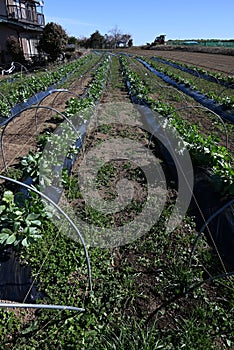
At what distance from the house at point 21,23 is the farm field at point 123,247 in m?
20.6

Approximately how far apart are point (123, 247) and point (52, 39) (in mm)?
23354

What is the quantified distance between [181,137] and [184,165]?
752mm

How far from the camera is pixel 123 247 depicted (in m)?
3.90

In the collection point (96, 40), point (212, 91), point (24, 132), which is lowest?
point (24, 132)

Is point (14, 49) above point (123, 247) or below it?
above

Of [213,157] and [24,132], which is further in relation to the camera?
[24,132]

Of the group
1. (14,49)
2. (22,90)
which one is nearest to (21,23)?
(14,49)

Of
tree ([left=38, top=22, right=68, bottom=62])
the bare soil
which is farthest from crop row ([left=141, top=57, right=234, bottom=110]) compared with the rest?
tree ([left=38, top=22, right=68, bottom=62])

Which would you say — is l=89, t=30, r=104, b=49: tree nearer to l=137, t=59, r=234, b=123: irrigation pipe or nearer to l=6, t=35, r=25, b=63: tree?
l=6, t=35, r=25, b=63: tree

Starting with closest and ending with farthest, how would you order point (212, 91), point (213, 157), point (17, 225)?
point (17, 225), point (213, 157), point (212, 91)

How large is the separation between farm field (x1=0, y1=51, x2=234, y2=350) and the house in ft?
67.6

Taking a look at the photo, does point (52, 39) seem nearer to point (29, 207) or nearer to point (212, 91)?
point (212, 91)

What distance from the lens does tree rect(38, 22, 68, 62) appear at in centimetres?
2277

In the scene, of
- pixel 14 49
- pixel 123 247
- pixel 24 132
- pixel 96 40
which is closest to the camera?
pixel 123 247
